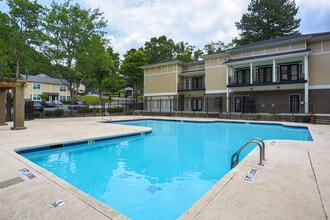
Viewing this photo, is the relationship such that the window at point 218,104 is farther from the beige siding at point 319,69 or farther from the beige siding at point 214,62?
the beige siding at point 319,69

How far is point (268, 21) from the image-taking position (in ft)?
101

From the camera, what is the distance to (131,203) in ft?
11.9

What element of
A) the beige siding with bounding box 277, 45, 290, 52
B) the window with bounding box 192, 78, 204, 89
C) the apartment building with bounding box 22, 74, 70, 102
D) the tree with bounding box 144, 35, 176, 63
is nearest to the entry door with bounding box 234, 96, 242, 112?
the window with bounding box 192, 78, 204, 89

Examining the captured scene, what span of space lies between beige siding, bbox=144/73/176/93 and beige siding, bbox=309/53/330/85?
46.0 feet

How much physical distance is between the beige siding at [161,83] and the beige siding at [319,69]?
552 inches

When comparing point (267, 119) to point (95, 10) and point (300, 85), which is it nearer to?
point (300, 85)

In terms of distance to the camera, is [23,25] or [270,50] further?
[270,50]

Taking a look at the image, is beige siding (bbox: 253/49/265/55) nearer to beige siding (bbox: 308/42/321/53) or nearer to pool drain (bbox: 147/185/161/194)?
beige siding (bbox: 308/42/321/53)

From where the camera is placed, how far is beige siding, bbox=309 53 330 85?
16.1 metres

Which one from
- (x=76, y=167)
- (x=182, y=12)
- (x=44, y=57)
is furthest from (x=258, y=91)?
(x=44, y=57)

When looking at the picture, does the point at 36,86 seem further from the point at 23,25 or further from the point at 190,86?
the point at 190,86

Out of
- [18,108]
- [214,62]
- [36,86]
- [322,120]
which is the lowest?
[322,120]

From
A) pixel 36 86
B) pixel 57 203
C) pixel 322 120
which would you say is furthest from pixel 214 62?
pixel 36 86

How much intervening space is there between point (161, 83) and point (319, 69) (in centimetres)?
1668
